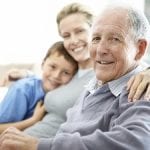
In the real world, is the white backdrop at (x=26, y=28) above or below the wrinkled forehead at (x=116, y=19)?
below

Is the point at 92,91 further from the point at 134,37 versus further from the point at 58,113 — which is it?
the point at 58,113

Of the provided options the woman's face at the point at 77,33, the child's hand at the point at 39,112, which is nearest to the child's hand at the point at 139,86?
the woman's face at the point at 77,33

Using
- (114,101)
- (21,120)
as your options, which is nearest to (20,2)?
(21,120)

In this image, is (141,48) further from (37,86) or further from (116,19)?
(37,86)

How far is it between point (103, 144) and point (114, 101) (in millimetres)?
245

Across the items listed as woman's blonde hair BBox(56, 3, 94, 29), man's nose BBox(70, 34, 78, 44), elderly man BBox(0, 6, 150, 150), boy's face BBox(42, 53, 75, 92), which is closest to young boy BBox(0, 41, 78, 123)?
boy's face BBox(42, 53, 75, 92)

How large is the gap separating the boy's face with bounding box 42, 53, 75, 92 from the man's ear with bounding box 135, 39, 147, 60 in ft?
2.35

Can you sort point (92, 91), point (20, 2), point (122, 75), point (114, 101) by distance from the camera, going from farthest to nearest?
point (20, 2)
point (92, 91)
point (122, 75)
point (114, 101)

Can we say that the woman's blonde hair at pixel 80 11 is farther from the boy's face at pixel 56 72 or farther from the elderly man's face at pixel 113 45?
the elderly man's face at pixel 113 45

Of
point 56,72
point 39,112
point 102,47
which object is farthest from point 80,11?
point 102,47

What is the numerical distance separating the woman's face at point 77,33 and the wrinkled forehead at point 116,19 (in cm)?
67

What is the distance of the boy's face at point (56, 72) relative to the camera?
2.04 m

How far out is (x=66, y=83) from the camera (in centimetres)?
202

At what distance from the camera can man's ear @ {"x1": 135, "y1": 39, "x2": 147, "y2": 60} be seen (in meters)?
1.34
